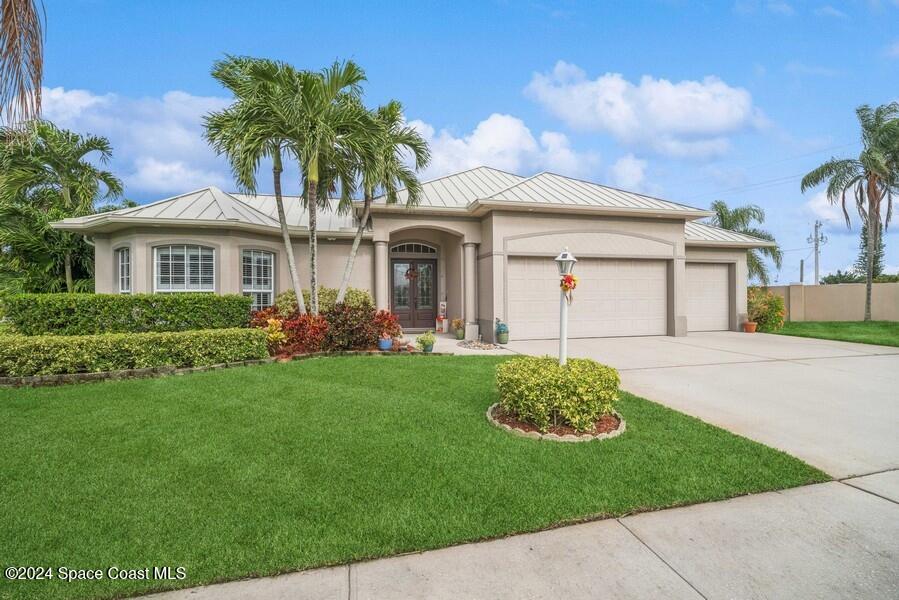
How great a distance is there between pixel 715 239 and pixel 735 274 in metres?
1.57

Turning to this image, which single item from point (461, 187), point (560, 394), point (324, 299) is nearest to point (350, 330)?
point (324, 299)

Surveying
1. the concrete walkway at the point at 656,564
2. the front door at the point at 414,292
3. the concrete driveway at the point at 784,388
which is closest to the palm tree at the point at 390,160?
the front door at the point at 414,292

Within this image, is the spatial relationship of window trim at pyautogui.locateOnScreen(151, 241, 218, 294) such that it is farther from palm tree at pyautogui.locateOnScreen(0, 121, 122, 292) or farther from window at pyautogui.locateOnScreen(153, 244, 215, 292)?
palm tree at pyautogui.locateOnScreen(0, 121, 122, 292)

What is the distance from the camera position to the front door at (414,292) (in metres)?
13.7

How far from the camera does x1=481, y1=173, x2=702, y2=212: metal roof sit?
37.9 feet

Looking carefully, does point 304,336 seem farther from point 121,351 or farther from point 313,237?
point 121,351

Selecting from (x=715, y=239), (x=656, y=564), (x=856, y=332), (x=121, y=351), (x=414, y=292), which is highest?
(x=715, y=239)

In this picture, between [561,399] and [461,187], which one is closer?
[561,399]

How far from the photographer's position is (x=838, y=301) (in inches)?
685

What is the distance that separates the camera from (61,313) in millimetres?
7605

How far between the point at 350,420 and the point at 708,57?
11.2 meters

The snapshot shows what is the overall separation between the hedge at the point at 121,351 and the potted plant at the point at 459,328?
5729mm

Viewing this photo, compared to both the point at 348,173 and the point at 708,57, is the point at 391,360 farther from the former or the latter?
the point at 708,57

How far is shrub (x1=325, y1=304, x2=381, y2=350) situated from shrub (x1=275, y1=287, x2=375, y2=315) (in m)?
1.70
